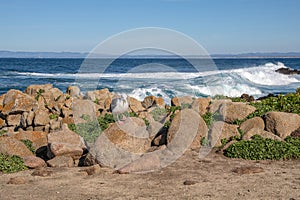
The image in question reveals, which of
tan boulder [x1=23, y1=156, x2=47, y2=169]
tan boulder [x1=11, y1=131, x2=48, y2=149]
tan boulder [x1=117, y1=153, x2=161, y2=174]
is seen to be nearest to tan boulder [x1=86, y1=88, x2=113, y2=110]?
tan boulder [x1=11, y1=131, x2=48, y2=149]

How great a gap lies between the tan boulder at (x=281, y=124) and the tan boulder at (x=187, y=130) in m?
1.92

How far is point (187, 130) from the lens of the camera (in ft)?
38.4

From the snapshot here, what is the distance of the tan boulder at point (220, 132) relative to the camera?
40.0ft

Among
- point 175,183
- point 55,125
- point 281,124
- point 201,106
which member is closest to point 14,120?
point 55,125

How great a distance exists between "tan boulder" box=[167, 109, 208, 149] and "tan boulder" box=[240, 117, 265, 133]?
1.28m

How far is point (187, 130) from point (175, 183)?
2975 millimetres

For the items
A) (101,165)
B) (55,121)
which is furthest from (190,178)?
(55,121)

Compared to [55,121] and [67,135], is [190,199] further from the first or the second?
[55,121]

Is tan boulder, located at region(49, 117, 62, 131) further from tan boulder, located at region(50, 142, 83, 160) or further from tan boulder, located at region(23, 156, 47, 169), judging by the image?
tan boulder, located at region(23, 156, 47, 169)

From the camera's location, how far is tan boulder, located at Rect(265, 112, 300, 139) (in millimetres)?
12312

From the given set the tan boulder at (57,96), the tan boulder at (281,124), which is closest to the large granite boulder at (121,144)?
the tan boulder at (281,124)

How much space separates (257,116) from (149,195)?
6339 mm

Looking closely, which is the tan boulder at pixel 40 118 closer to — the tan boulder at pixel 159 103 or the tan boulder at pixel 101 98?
the tan boulder at pixel 101 98

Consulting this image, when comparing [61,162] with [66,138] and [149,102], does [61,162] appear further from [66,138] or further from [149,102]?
[149,102]
